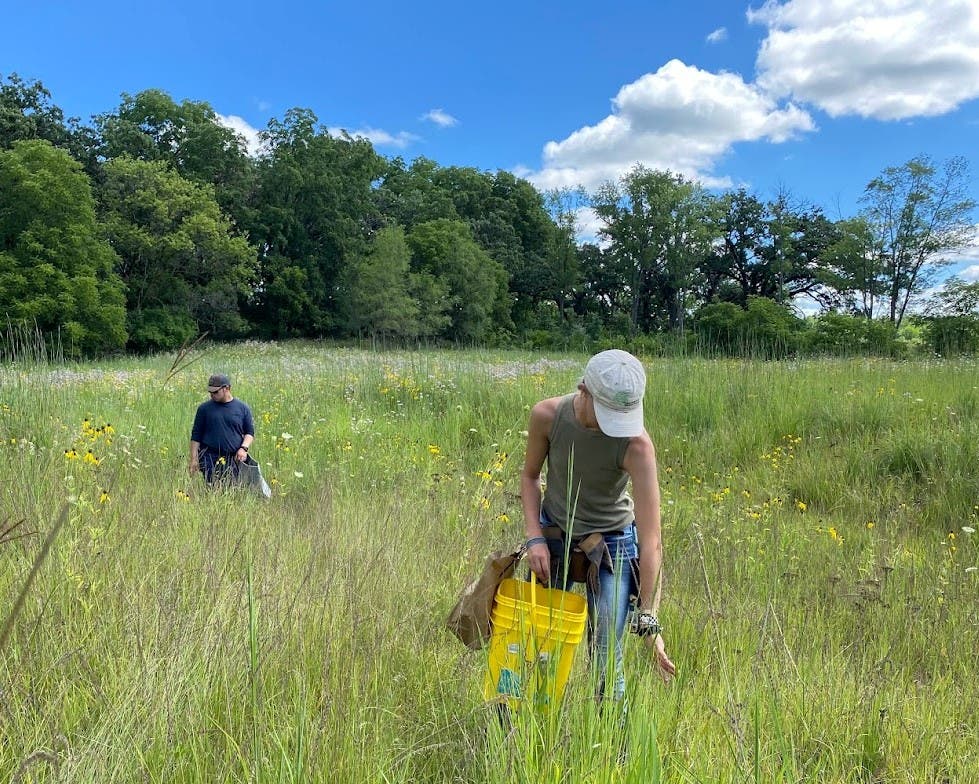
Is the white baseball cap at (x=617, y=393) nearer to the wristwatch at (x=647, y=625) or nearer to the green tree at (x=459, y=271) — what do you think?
the wristwatch at (x=647, y=625)

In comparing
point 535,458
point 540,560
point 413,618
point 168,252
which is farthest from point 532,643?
point 168,252

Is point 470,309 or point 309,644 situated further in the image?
point 470,309

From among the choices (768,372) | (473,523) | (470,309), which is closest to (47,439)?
(473,523)

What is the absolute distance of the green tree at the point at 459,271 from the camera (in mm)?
44688

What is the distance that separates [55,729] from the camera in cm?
164

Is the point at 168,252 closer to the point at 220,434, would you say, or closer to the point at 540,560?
the point at 220,434

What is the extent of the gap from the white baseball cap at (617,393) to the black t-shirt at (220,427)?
162 inches

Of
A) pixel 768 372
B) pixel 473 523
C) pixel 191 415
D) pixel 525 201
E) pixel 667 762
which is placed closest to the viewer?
pixel 667 762

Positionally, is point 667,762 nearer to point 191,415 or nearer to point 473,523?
point 473,523

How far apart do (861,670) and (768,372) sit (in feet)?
22.6

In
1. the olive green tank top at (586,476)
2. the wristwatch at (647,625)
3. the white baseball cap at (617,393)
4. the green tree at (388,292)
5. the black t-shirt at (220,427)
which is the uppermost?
the green tree at (388,292)

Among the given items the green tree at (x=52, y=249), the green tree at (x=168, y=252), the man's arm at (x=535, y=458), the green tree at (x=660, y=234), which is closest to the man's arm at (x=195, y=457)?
the man's arm at (x=535, y=458)

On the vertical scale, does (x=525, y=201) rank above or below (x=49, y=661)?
above

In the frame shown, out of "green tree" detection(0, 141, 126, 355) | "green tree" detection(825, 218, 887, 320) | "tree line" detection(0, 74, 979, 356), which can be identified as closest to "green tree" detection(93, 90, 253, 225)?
"tree line" detection(0, 74, 979, 356)
